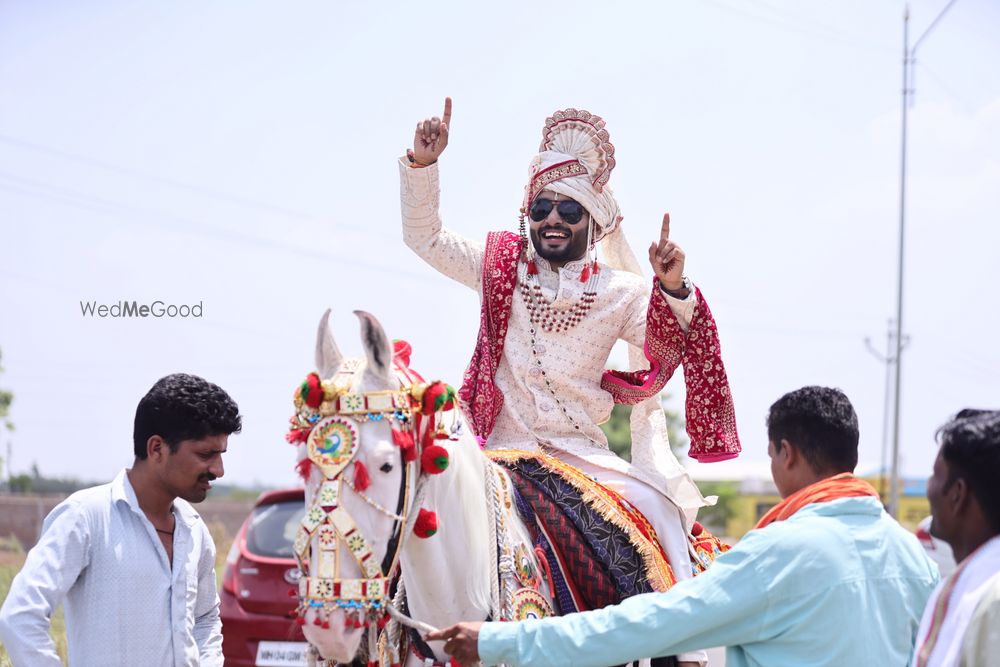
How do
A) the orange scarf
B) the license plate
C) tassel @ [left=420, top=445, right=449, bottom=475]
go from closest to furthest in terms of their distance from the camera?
the orange scarf, tassel @ [left=420, top=445, right=449, bottom=475], the license plate

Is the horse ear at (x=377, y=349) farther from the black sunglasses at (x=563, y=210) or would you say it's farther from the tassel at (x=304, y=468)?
the black sunglasses at (x=563, y=210)

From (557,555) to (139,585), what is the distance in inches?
59.9

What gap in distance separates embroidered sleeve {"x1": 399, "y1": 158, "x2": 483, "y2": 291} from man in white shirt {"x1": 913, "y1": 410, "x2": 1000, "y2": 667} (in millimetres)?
2677

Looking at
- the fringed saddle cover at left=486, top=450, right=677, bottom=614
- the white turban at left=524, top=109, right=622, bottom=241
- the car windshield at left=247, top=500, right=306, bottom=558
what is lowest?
the car windshield at left=247, top=500, right=306, bottom=558

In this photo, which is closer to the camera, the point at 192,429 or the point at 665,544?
the point at 192,429

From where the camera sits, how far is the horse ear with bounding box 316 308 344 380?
370 centimetres

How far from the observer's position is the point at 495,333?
516 centimetres

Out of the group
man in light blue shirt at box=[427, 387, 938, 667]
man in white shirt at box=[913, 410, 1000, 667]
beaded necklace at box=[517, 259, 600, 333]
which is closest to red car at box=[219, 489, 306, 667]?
beaded necklace at box=[517, 259, 600, 333]

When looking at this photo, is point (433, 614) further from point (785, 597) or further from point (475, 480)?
point (785, 597)

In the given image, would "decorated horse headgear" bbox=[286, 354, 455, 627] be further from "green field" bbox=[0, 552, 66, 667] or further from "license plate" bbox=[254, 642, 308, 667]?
"license plate" bbox=[254, 642, 308, 667]

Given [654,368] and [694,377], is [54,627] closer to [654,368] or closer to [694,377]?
[654,368]

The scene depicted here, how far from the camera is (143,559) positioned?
13.0 ft

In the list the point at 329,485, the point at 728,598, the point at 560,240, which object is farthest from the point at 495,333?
the point at 728,598

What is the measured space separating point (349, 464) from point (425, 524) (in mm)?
381
